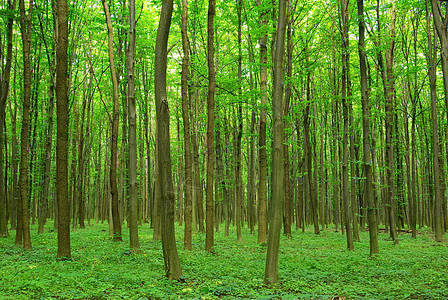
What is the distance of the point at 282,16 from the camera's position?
6.46 m

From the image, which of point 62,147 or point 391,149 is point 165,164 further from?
point 391,149

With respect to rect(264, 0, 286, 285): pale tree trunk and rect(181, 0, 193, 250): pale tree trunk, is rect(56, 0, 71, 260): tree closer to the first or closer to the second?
rect(181, 0, 193, 250): pale tree trunk

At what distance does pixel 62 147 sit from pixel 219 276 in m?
5.25

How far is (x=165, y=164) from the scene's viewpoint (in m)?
6.66

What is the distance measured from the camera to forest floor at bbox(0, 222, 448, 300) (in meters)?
5.52

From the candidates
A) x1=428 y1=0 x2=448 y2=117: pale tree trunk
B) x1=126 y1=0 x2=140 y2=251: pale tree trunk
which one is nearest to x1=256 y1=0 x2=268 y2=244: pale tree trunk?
x1=126 y1=0 x2=140 y2=251: pale tree trunk

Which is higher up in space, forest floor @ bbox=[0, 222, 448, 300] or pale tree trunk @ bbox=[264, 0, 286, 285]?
pale tree trunk @ bbox=[264, 0, 286, 285]

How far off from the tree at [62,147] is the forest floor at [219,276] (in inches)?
23.5

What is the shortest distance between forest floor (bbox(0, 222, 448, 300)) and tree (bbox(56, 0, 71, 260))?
1.96ft

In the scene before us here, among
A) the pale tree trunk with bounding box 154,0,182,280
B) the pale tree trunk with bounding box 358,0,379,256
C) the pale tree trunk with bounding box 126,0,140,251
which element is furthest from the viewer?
Answer: the pale tree trunk with bounding box 126,0,140,251

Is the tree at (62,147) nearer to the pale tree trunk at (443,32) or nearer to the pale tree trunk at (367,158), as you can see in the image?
the pale tree trunk at (367,158)

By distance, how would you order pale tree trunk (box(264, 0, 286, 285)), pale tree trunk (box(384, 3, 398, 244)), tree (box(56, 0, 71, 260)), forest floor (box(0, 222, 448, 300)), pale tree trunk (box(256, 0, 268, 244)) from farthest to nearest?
pale tree trunk (box(384, 3, 398, 244)) → pale tree trunk (box(256, 0, 268, 244)) → tree (box(56, 0, 71, 260)) → pale tree trunk (box(264, 0, 286, 285)) → forest floor (box(0, 222, 448, 300))

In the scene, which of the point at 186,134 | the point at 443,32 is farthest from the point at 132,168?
the point at 443,32

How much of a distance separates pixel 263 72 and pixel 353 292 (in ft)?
28.7
